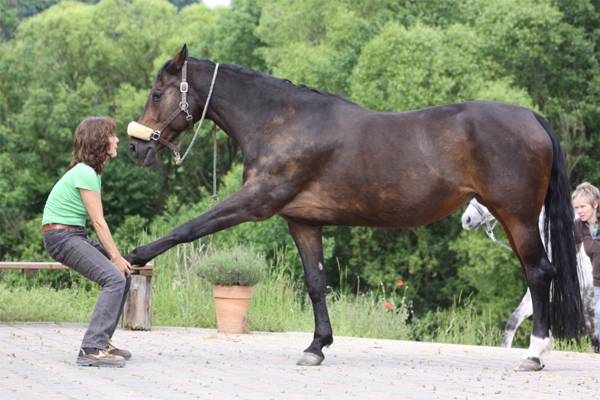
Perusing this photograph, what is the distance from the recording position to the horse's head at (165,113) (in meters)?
6.05

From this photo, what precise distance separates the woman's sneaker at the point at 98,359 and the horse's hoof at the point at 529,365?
308 cm

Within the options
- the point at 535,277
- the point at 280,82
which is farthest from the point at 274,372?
the point at 280,82

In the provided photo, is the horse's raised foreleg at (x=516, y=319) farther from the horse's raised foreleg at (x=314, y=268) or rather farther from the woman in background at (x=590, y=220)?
the horse's raised foreleg at (x=314, y=268)

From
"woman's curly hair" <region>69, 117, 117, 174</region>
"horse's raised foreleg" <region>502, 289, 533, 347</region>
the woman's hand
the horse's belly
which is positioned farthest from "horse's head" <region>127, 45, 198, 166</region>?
"horse's raised foreleg" <region>502, 289, 533, 347</region>

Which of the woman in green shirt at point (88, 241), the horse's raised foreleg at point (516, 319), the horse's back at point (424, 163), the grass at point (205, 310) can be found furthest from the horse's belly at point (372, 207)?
the horse's raised foreleg at point (516, 319)

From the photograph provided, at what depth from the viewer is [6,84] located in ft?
95.0

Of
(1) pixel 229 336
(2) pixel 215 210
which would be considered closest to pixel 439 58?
(1) pixel 229 336

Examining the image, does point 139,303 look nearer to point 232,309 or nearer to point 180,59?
point 232,309

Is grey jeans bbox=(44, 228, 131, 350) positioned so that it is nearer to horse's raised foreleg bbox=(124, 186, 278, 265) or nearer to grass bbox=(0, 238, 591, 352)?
horse's raised foreleg bbox=(124, 186, 278, 265)

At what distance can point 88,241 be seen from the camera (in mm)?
5633

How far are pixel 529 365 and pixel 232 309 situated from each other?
394cm

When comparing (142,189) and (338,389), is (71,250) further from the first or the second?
(142,189)

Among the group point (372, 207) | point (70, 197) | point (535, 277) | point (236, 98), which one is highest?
point (236, 98)

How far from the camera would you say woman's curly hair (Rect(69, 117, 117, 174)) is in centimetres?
557
